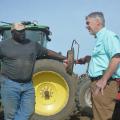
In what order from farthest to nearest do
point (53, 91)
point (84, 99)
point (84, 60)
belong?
point (84, 99), point (53, 91), point (84, 60)

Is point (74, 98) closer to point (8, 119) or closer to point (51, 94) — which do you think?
point (51, 94)

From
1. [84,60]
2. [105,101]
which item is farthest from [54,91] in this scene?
[105,101]

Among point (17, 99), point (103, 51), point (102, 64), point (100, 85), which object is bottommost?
point (17, 99)

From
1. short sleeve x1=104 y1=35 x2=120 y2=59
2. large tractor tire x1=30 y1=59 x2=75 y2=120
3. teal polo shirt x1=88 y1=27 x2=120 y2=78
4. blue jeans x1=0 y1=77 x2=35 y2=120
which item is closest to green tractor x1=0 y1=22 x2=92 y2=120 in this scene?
large tractor tire x1=30 y1=59 x2=75 y2=120

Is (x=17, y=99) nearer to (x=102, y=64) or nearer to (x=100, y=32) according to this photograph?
(x=102, y=64)

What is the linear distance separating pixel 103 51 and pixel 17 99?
167cm

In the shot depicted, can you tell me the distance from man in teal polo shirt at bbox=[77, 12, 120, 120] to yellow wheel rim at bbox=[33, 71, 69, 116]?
9.73 feet

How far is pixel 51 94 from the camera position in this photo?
8586mm

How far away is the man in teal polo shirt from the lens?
5.29m

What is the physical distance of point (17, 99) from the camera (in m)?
6.48

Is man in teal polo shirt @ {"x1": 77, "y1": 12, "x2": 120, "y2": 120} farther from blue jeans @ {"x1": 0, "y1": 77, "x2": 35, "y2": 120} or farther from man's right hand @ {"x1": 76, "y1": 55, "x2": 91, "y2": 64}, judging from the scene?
blue jeans @ {"x1": 0, "y1": 77, "x2": 35, "y2": 120}

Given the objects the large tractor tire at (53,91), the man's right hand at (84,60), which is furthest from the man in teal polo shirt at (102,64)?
the large tractor tire at (53,91)

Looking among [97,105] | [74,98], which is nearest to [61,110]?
[74,98]

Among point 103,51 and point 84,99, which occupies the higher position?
point 103,51
